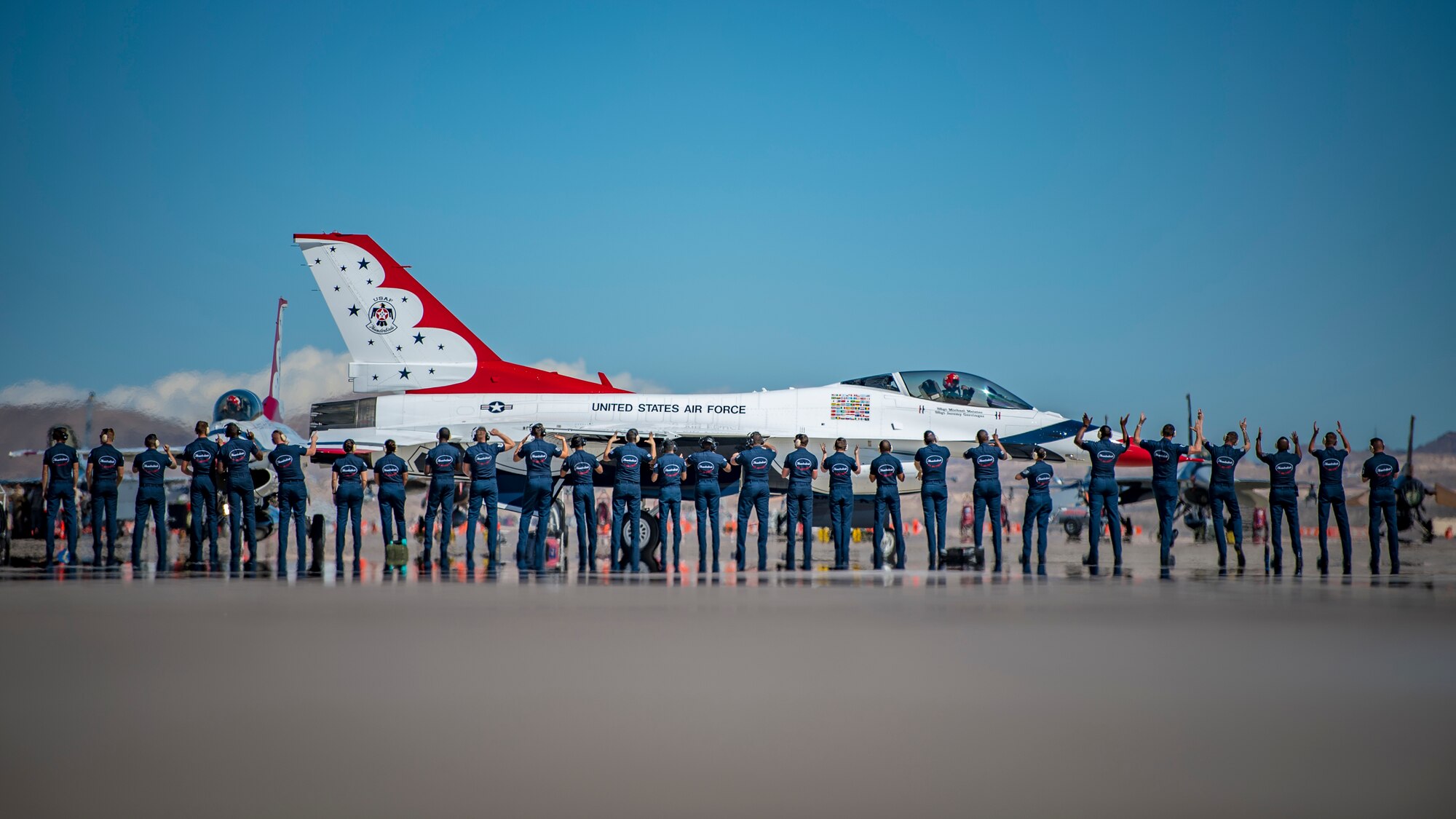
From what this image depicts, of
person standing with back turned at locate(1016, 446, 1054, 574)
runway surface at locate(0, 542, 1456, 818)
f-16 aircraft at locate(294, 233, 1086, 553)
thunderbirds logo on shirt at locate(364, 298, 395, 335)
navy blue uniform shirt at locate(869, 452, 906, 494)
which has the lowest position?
runway surface at locate(0, 542, 1456, 818)

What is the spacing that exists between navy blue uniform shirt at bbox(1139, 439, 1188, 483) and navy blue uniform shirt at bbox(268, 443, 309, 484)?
946 cm

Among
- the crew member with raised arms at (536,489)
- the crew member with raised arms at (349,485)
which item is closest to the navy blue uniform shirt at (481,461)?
the crew member with raised arms at (536,489)

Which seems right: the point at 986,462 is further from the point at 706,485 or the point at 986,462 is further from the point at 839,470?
the point at 706,485

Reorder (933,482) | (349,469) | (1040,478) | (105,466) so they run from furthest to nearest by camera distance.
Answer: (933,482)
(1040,478)
(105,466)
(349,469)

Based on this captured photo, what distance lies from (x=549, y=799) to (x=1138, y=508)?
6833cm

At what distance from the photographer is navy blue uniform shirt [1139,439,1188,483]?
12.7m

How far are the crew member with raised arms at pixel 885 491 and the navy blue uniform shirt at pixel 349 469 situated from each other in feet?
19.1

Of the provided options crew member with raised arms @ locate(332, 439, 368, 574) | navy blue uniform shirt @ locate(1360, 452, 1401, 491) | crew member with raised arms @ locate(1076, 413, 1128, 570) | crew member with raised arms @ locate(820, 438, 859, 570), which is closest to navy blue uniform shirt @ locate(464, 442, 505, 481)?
crew member with raised arms @ locate(332, 439, 368, 574)

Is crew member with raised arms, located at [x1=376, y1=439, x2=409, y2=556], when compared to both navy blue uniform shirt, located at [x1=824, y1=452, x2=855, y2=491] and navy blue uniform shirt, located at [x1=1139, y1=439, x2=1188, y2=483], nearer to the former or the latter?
navy blue uniform shirt, located at [x1=824, y1=452, x2=855, y2=491]

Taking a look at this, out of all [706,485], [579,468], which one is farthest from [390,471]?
[706,485]

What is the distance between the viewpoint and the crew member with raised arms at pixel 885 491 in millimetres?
12992

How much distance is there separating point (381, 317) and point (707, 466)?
21.9ft

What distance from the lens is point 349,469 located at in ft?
41.9

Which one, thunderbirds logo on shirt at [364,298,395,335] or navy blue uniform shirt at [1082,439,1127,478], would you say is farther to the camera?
thunderbirds logo on shirt at [364,298,395,335]
